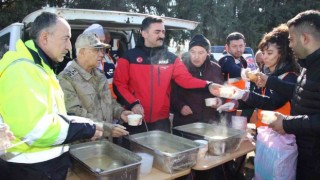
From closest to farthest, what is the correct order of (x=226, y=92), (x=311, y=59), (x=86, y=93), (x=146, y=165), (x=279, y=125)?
(x=146, y=165), (x=311, y=59), (x=279, y=125), (x=86, y=93), (x=226, y=92)

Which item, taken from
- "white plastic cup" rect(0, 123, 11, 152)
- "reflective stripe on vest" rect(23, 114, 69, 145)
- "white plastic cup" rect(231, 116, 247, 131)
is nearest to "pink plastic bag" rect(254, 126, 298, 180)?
"white plastic cup" rect(231, 116, 247, 131)

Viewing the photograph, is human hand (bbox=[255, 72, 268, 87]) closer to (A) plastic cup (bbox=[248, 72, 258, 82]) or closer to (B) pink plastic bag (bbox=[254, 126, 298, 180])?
(A) plastic cup (bbox=[248, 72, 258, 82])

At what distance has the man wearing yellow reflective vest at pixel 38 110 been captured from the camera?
158cm

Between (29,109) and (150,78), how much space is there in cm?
183

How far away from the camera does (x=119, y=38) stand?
5.08 meters

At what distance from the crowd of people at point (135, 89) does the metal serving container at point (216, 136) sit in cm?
28

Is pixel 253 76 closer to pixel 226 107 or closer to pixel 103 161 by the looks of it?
pixel 226 107

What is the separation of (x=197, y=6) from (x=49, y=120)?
17305mm

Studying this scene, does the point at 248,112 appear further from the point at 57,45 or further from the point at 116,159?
the point at 57,45

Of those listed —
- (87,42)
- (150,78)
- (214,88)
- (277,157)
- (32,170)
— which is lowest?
(277,157)

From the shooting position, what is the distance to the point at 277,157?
2357mm

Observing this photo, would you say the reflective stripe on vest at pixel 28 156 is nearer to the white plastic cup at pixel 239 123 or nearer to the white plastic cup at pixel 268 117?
the white plastic cup at pixel 268 117

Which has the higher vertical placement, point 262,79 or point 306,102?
point 262,79

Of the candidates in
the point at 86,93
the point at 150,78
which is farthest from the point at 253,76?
the point at 86,93
